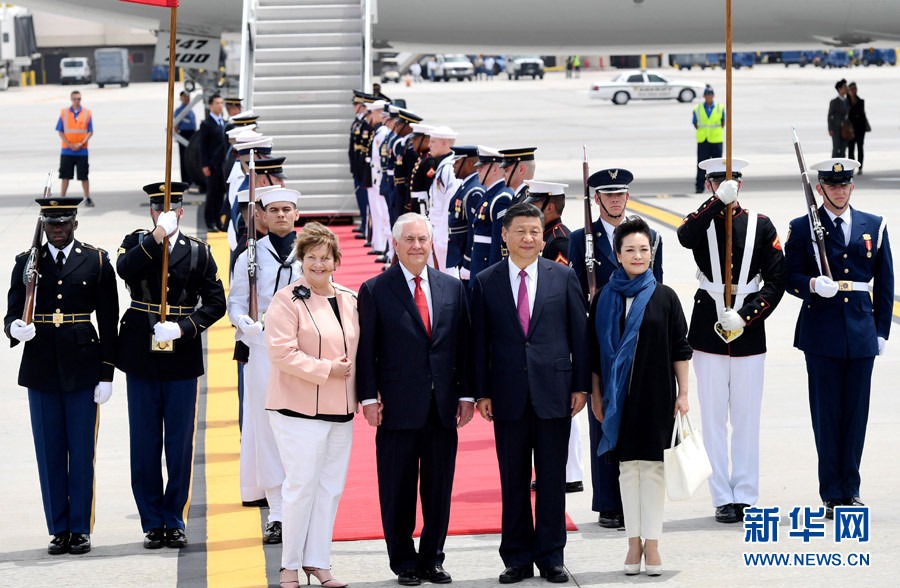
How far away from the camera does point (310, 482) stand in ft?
21.6

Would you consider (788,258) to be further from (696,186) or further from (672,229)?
(696,186)

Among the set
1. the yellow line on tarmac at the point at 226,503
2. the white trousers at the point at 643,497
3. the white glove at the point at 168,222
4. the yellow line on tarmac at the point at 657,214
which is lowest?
the yellow line on tarmac at the point at 226,503

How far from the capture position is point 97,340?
24.5 ft

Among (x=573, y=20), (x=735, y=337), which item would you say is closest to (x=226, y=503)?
(x=735, y=337)

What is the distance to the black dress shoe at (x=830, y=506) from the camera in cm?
748

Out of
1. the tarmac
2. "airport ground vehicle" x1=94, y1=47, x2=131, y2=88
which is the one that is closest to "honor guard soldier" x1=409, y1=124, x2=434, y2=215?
the tarmac

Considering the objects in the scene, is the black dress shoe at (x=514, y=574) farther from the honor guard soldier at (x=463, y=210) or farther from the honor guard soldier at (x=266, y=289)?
the honor guard soldier at (x=463, y=210)

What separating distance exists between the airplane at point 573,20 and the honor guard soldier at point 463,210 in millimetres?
11588

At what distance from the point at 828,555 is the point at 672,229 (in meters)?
13.0

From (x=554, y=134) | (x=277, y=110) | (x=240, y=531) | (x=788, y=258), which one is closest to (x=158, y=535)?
(x=240, y=531)

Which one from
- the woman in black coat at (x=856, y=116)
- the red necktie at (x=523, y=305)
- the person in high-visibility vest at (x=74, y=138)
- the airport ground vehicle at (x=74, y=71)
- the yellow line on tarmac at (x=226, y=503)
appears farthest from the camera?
the airport ground vehicle at (x=74, y=71)

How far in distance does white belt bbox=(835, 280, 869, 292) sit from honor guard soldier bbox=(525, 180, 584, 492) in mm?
1612

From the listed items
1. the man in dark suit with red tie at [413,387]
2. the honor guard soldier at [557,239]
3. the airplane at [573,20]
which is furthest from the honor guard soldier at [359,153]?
the man in dark suit with red tie at [413,387]

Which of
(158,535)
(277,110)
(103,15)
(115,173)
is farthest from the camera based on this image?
(115,173)
